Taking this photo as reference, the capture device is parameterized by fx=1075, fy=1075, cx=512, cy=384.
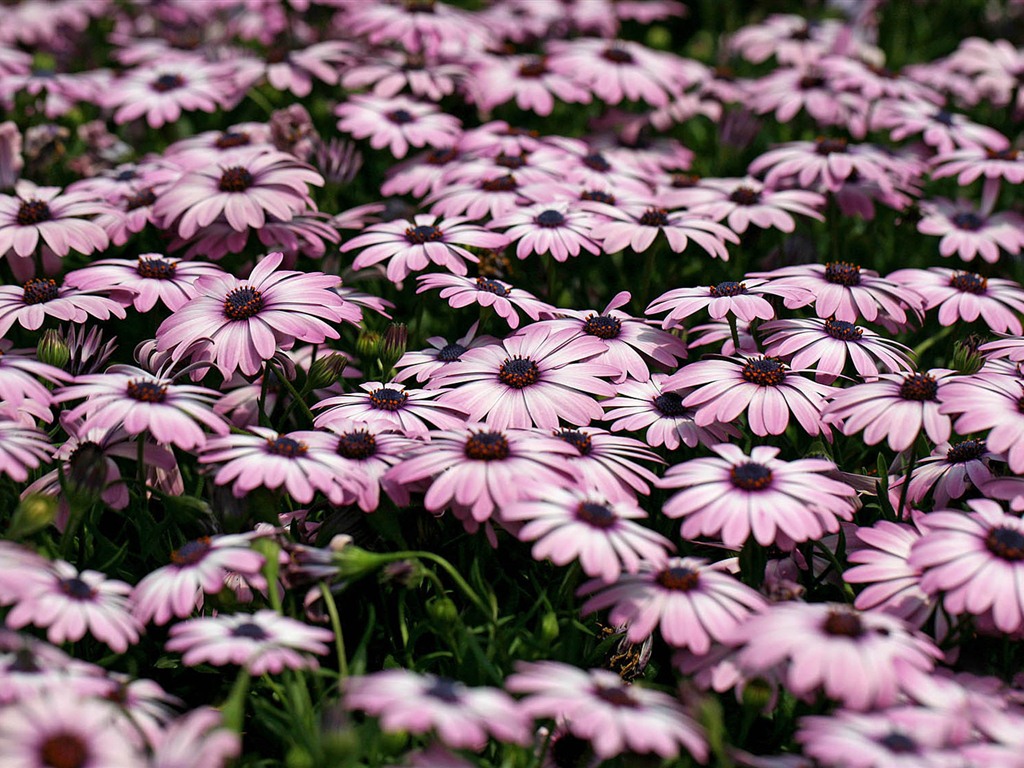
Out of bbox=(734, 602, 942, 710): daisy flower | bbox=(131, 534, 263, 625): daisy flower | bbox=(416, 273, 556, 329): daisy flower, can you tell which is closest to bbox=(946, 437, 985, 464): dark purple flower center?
bbox=(734, 602, 942, 710): daisy flower

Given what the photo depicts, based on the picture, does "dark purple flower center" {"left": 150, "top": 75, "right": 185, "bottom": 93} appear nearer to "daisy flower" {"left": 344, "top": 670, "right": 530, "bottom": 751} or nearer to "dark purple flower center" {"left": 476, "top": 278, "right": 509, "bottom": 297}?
"dark purple flower center" {"left": 476, "top": 278, "right": 509, "bottom": 297}

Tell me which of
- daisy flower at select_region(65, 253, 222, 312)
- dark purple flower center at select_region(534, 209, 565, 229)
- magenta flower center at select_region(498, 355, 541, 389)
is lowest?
daisy flower at select_region(65, 253, 222, 312)

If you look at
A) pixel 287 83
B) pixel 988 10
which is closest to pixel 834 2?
pixel 988 10

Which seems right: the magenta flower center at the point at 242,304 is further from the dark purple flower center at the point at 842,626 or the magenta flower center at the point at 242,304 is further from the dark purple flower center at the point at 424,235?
the dark purple flower center at the point at 842,626

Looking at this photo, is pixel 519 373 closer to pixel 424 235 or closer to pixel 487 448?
pixel 487 448

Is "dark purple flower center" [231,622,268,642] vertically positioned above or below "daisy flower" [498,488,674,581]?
below

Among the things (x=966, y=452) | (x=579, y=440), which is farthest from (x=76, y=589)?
(x=966, y=452)
